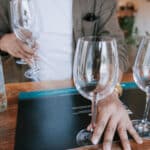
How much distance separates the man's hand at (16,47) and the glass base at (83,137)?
350 millimetres

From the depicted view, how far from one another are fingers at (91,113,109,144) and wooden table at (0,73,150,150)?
2cm

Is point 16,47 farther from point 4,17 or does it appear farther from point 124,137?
point 124,137

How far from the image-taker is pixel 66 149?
18.9 inches

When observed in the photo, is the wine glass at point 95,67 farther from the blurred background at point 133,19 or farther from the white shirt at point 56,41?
the blurred background at point 133,19

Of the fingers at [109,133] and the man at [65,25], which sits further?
the man at [65,25]

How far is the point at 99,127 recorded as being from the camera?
20.5 inches

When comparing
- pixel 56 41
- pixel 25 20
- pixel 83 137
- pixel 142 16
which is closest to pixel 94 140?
pixel 83 137

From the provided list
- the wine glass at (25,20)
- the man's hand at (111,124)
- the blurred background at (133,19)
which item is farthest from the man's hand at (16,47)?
the blurred background at (133,19)

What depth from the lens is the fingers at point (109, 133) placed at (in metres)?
0.49

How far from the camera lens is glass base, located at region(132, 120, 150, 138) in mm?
534

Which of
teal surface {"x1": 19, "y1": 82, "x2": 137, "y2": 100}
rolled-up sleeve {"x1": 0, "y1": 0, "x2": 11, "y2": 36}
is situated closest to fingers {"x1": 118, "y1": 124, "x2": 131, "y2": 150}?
teal surface {"x1": 19, "y1": 82, "x2": 137, "y2": 100}

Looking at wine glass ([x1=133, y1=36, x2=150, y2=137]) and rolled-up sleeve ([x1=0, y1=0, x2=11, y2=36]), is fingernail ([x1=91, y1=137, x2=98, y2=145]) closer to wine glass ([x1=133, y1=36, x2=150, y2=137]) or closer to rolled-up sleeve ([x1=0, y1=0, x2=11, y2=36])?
wine glass ([x1=133, y1=36, x2=150, y2=137])

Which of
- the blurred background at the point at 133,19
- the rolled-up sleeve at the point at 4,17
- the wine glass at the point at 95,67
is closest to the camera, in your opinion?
the wine glass at the point at 95,67

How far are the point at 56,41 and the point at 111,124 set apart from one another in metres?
0.71
